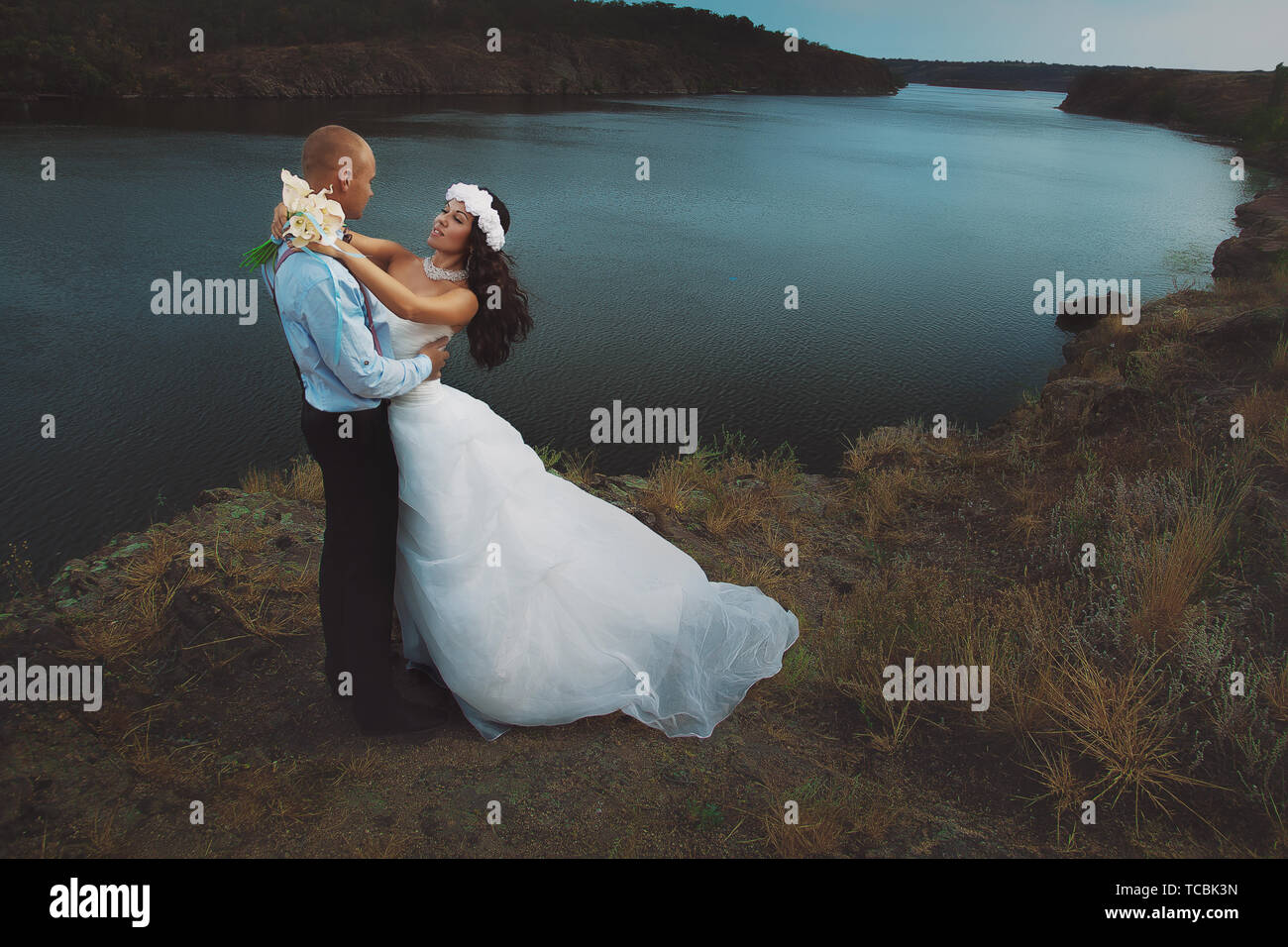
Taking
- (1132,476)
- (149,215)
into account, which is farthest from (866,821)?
(149,215)

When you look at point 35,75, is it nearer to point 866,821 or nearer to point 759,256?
point 759,256

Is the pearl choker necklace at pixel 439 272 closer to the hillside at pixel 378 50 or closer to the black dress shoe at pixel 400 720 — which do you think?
the black dress shoe at pixel 400 720

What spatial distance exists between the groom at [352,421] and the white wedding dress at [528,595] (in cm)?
11

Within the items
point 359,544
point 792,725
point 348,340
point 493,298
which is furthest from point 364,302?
point 792,725

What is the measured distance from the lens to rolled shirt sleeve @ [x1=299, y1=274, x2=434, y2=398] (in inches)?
93.0

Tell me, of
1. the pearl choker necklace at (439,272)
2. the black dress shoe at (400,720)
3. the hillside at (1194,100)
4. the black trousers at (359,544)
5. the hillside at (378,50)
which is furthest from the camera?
the hillside at (1194,100)

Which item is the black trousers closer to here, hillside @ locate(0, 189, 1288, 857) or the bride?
the bride

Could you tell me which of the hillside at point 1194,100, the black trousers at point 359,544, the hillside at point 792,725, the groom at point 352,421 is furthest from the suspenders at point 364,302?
the hillside at point 1194,100

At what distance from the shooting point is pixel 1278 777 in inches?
109

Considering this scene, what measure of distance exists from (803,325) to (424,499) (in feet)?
31.0

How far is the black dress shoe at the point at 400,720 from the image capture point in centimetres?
301

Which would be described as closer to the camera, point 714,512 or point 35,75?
point 714,512

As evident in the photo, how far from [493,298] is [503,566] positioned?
0.99 m

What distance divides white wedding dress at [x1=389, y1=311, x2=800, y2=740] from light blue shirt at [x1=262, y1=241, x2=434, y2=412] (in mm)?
226
